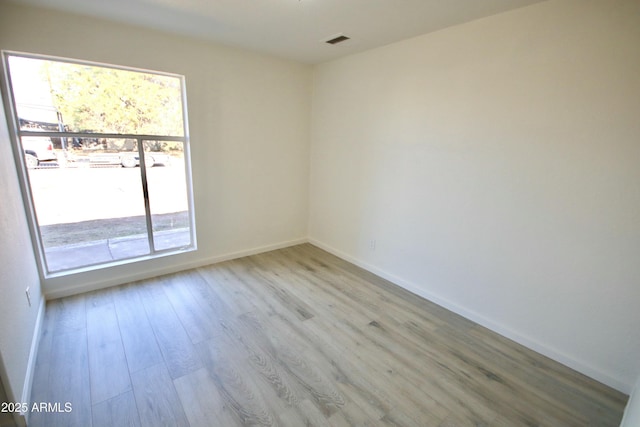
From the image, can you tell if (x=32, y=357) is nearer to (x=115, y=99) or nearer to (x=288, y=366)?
(x=288, y=366)

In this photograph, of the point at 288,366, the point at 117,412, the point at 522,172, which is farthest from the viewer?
the point at 522,172

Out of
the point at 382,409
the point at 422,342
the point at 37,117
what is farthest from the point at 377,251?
the point at 37,117

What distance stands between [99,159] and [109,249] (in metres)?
1.05

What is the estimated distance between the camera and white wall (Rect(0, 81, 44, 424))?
1.50 metres

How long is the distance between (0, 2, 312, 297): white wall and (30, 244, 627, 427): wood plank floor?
0.92 m

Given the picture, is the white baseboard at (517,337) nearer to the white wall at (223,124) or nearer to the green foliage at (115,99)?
the white wall at (223,124)

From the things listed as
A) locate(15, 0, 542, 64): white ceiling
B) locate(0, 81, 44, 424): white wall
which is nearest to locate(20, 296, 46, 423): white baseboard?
locate(0, 81, 44, 424): white wall

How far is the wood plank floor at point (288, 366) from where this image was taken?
168cm

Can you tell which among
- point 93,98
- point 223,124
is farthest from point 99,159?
point 223,124

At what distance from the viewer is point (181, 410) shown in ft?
5.46

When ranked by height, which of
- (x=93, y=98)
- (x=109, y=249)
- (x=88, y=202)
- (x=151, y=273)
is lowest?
(x=151, y=273)

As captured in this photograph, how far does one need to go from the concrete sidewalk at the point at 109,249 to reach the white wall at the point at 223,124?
0.57ft

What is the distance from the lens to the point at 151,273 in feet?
10.6

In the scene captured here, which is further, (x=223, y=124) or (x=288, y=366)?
(x=223, y=124)
